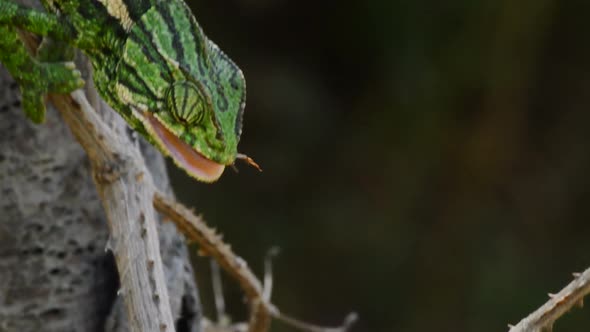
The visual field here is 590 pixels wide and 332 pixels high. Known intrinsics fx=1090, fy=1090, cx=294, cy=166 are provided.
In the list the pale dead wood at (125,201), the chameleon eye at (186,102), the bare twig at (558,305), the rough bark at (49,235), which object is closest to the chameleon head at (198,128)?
the chameleon eye at (186,102)

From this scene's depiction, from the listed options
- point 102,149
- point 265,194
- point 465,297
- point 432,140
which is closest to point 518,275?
point 465,297

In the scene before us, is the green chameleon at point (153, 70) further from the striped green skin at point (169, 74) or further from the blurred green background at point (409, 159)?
the blurred green background at point (409, 159)

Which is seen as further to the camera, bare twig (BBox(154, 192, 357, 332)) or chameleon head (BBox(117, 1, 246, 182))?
bare twig (BBox(154, 192, 357, 332))

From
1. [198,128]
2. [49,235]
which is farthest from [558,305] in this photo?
[49,235]

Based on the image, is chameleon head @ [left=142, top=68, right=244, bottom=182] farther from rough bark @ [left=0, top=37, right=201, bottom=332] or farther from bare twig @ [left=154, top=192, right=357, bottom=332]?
rough bark @ [left=0, top=37, right=201, bottom=332]

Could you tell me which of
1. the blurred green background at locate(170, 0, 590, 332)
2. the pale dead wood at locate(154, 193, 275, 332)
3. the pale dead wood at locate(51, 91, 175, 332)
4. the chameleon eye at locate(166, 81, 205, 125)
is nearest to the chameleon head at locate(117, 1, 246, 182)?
the chameleon eye at locate(166, 81, 205, 125)

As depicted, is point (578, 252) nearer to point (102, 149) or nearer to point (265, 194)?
point (265, 194)
